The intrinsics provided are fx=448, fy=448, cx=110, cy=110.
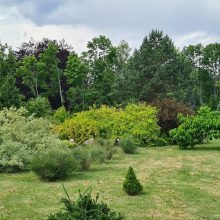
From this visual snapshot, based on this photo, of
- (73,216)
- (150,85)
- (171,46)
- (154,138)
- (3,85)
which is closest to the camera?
(73,216)

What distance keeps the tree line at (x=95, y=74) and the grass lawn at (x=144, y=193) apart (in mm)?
21813

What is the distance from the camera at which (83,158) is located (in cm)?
1664

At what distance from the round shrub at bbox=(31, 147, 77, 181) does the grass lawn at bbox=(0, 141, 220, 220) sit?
33 centimetres

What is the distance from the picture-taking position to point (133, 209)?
35.2 ft

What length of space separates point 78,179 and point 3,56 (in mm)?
32817

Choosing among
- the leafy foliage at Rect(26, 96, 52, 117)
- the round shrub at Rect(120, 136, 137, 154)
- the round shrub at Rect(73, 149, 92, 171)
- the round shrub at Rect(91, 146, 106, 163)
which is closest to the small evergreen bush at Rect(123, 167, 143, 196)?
the round shrub at Rect(73, 149, 92, 171)

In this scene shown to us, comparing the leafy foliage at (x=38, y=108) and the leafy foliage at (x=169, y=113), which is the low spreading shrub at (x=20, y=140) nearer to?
the leafy foliage at (x=169, y=113)

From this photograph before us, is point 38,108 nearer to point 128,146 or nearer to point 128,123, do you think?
point 128,123

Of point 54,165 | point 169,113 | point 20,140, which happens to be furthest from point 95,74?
point 54,165

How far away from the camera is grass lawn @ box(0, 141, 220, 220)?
34.6 feet

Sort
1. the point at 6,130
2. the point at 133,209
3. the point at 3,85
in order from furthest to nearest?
the point at 3,85 < the point at 6,130 < the point at 133,209

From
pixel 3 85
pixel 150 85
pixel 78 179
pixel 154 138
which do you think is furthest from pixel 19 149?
pixel 150 85

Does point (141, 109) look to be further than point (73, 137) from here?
Yes

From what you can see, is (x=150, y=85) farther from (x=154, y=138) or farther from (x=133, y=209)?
(x=133, y=209)
